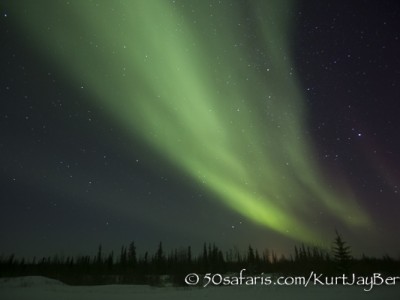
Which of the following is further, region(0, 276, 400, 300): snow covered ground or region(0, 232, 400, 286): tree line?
region(0, 232, 400, 286): tree line

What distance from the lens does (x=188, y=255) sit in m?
125

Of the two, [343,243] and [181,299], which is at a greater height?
[343,243]

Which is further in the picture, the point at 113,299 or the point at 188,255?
the point at 188,255

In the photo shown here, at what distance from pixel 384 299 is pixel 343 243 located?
2691 centimetres

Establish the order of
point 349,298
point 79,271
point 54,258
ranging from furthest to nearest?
point 54,258 < point 79,271 < point 349,298

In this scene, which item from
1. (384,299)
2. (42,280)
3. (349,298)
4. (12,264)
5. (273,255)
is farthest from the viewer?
(273,255)

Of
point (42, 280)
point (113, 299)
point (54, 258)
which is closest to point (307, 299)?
point (113, 299)

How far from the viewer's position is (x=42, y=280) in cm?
4766

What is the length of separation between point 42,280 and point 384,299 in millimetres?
47972

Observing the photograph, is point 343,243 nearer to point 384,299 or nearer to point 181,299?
point 384,299

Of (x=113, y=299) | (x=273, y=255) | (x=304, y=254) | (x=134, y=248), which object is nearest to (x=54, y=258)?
(x=134, y=248)

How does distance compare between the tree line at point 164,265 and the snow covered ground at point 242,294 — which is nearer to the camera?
the snow covered ground at point 242,294

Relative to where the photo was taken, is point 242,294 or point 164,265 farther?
point 164,265

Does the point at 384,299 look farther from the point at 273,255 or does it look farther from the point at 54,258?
the point at 54,258
